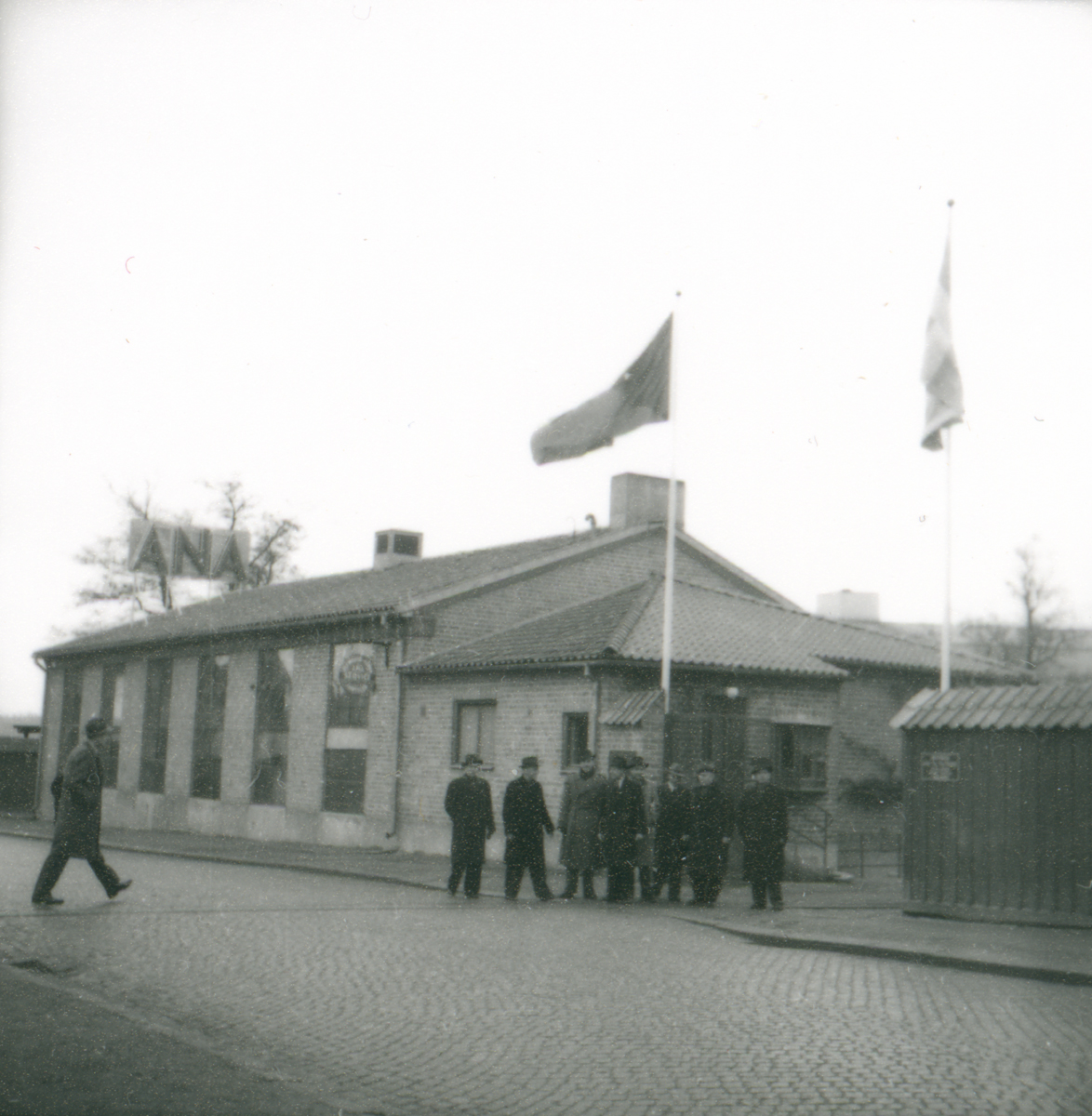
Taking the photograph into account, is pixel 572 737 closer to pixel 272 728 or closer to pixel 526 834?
pixel 526 834

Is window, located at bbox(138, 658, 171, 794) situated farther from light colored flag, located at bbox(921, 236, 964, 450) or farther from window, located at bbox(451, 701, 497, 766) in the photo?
light colored flag, located at bbox(921, 236, 964, 450)

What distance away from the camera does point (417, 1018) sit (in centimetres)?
780

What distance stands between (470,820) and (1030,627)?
2870 cm

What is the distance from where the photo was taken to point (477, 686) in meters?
22.6

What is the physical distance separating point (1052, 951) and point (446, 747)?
1339 cm

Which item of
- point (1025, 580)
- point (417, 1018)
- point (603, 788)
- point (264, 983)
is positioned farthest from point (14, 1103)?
point (1025, 580)

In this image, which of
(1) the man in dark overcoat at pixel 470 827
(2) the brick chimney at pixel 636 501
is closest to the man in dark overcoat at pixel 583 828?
(1) the man in dark overcoat at pixel 470 827

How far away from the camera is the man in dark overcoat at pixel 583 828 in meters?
15.0

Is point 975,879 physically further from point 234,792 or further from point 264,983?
point 234,792

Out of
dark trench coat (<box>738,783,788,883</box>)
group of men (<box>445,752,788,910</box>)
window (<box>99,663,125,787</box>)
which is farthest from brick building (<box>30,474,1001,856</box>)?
dark trench coat (<box>738,783,788,883</box>)

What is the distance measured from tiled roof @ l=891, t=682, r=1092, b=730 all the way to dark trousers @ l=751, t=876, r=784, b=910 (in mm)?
2114

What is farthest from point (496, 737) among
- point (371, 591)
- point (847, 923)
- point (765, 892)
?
point (847, 923)

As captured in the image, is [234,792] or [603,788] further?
[234,792]

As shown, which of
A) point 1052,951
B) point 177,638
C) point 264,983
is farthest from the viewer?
point 177,638
